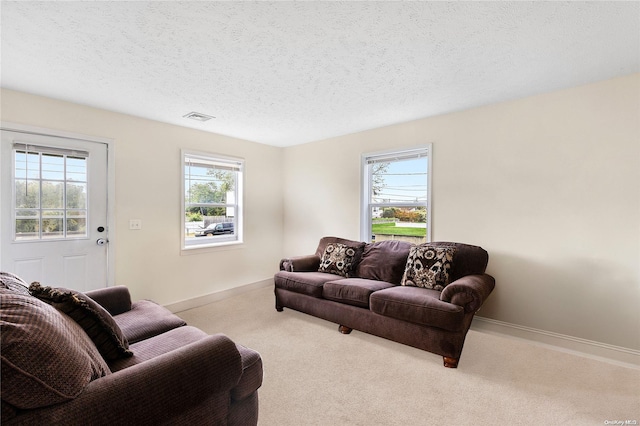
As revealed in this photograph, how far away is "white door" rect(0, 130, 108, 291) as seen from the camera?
8.91 feet

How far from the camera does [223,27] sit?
1.84 m

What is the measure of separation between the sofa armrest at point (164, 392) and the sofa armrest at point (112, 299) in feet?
4.32

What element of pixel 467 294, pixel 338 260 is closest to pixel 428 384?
pixel 467 294

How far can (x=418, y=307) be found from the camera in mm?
2521

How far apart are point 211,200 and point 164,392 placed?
11.3 feet

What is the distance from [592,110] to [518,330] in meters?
2.16

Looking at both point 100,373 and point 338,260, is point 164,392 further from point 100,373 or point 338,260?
point 338,260

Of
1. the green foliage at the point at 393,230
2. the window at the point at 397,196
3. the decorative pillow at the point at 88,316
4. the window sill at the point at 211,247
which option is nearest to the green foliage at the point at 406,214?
the window at the point at 397,196

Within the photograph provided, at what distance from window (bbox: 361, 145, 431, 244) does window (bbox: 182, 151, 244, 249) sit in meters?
1.98

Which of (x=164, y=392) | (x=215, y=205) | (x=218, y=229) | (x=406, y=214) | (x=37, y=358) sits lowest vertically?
(x=164, y=392)

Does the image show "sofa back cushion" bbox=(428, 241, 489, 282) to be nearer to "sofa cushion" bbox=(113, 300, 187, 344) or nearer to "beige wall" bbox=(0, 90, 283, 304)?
"sofa cushion" bbox=(113, 300, 187, 344)

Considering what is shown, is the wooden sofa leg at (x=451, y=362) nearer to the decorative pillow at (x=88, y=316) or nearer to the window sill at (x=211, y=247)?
the decorative pillow at (x=88, y=316)

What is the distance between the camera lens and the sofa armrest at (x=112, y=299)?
2.21 m

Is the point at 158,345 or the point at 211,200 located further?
the point at 211,200
